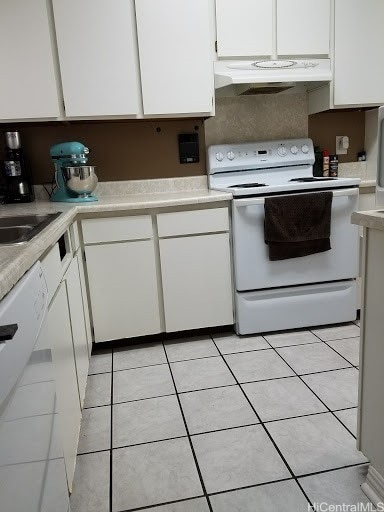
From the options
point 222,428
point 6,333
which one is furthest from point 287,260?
point 6,333

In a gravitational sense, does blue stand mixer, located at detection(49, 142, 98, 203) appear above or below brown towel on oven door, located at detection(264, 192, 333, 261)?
above

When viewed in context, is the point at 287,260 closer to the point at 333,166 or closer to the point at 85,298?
the point at 333,166

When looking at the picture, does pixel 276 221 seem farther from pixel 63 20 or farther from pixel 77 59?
Result: pixel 63 20

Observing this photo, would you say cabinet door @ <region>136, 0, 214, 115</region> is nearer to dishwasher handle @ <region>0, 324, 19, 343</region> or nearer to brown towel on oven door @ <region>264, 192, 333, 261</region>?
brown towel on oven door @ <region>264, 192, 333, 261</region>

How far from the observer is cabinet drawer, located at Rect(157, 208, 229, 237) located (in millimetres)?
2287

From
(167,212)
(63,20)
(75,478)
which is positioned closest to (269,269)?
(167,212)

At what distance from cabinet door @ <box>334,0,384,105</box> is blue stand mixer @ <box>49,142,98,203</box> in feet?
5.45

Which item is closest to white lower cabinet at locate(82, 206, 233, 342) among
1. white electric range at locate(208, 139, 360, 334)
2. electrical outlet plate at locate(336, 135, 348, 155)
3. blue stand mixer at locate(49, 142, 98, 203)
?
white electric range at locate(208, 139, 360, 334)

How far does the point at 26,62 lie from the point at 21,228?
1310mm

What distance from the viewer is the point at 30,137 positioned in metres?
2.66

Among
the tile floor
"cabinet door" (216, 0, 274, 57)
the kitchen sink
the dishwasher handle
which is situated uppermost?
"cabinet door" (216, 0, 274, 57)

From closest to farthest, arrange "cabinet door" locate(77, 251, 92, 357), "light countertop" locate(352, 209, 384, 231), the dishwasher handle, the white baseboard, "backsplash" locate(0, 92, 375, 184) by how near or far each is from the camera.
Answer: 1. the dishwasher handle
2. "light countertop" locate(352, 209, 384, 231)
3. the white baseboard
4. "cabinet door" locate(77, 251, 92, 357)
5. "backsplash" locate(0, 92, 375, 184)

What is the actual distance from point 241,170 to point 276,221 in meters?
0.67

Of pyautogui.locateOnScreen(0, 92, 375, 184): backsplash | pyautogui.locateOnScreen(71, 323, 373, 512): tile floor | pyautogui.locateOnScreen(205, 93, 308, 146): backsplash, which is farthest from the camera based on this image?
pyautogui.locateOnScreen(205, 93, 308, 146): backsplash
